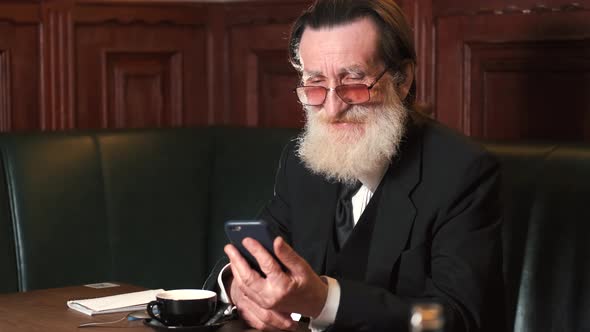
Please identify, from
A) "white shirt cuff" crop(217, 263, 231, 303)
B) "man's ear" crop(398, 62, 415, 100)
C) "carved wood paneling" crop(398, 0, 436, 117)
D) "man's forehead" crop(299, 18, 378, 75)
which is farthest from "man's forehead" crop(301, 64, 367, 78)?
"carved wood paneling" crop(398, 0, 436, 117)

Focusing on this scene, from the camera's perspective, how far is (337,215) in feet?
8.12

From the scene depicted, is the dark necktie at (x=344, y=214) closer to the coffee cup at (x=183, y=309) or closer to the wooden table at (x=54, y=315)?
the wooden table at (x=54, y=315)

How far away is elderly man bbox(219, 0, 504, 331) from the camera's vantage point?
2.17 m

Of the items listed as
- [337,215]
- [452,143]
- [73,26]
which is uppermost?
[73,26]

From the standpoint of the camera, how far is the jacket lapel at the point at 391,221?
2.29 metres

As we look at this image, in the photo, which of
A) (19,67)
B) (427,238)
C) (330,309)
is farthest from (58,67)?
(330,309)

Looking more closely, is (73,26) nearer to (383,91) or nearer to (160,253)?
(160,253)

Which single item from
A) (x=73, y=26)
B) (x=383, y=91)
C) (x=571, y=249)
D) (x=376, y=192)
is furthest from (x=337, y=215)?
(x=73, y=26)

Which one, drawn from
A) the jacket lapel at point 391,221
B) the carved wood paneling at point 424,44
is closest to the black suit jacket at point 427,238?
the jacket lapel at point 391,221

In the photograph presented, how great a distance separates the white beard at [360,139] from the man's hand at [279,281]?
45cm

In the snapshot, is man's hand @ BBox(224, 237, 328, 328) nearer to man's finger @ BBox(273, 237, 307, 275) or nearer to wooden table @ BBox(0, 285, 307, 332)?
man's finger @ BBox(273, 237, 307, 275)

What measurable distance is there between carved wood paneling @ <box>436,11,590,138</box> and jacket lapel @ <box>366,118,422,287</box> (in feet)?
3.69

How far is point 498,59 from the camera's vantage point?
11.4 ft

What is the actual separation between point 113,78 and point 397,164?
2227 mm
